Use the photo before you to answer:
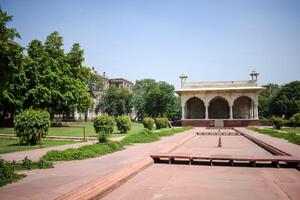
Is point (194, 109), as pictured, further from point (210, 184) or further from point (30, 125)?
point (210, 184)

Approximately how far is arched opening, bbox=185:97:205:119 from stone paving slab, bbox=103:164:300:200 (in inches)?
1544

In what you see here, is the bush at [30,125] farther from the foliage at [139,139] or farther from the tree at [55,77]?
the tree at [55,77]

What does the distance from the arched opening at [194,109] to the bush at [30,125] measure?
33966 mm

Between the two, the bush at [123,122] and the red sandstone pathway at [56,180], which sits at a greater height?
the bush at [123,122]

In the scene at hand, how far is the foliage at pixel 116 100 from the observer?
256 feet

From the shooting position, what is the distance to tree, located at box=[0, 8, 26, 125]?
28.0m

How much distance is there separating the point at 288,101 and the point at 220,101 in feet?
82.2

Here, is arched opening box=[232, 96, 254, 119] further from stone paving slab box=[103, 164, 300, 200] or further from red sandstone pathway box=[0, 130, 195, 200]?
red sandstone pathway box=[0, 130, 195, 200]

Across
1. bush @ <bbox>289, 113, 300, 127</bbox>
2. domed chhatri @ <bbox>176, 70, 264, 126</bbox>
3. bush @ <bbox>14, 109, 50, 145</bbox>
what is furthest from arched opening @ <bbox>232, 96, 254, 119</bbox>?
bush @ <bbox>14, 109, 50, 145</bbox>

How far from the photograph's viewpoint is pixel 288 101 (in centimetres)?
6400

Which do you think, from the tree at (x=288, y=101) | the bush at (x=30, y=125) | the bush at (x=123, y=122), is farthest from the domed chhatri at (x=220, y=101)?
the bush at (x=30, y=125)

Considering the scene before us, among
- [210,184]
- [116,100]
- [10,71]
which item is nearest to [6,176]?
[210,184]

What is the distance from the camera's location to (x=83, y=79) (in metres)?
43.6

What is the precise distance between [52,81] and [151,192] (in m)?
32.0
